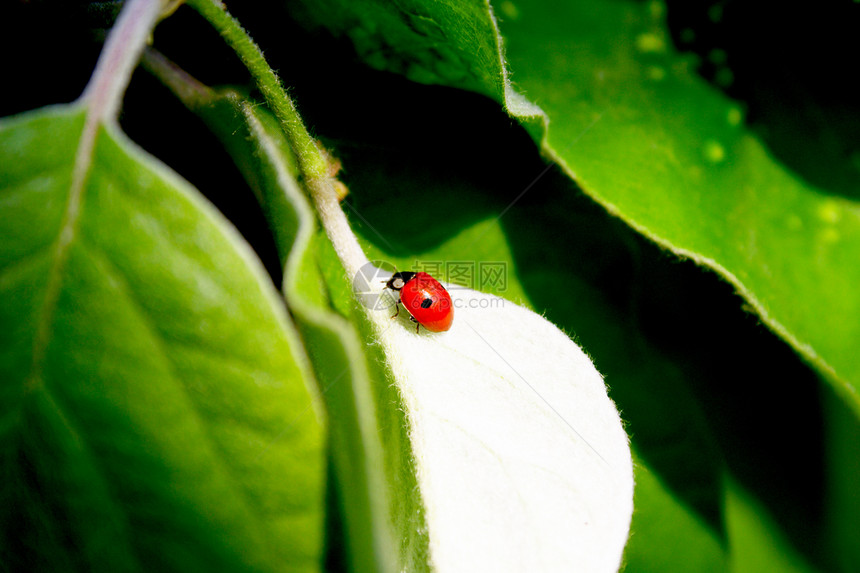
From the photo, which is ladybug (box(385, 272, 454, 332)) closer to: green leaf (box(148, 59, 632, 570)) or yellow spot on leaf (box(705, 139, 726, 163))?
green leaf (box(148, 59, 632, 570))

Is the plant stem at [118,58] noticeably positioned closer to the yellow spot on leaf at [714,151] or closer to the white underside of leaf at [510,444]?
the white underside of leaf at [510,444]

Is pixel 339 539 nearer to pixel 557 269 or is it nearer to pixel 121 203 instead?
pixel 121 203

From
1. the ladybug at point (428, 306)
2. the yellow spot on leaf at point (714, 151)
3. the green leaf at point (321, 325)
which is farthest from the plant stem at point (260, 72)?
the yellow spot on leaf at point (714, 151)

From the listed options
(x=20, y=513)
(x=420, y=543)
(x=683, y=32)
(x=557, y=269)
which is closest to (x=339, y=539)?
(x=420, y=543)

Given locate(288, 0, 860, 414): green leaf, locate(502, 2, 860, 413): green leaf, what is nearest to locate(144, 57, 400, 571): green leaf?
locate(288, 0, 860, 414): green leaf

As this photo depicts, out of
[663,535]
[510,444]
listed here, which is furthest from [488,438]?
[663,535]

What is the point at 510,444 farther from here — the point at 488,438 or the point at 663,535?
the point at 663,535
